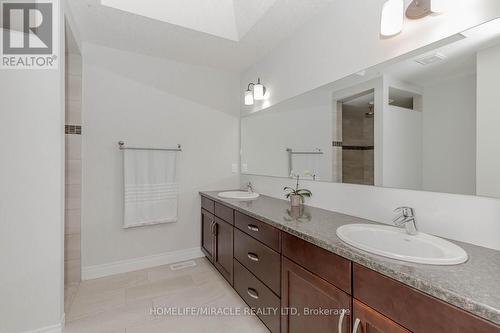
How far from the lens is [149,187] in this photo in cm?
256

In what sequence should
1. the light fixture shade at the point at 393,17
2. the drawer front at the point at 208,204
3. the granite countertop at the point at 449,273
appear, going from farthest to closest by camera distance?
the drawer front at the point at 208,204, the light fixture shade at the point at 393,17, the granite countertop at the point at 449,273

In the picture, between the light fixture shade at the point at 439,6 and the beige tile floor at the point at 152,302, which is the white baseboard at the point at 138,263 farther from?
the light fixture shade at the point at 439,6

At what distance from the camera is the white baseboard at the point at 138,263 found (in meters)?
2.36

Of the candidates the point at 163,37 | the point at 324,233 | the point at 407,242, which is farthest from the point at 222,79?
the point at 407,242

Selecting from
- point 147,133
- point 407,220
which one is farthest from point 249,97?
point 407,220

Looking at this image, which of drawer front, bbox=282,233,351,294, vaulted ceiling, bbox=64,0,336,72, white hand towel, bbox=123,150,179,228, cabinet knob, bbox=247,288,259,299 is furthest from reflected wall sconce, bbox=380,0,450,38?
white hand towel, bbox=123,150,179,228

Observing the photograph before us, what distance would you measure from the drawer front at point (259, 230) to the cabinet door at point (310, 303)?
4.9 inches

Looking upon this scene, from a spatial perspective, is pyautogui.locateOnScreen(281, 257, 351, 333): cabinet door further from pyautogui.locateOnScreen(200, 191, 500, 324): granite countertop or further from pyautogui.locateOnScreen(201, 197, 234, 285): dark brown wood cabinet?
pyautogui.locateOnScreen(201, 197, 234, 285): dark brown wood cabinet

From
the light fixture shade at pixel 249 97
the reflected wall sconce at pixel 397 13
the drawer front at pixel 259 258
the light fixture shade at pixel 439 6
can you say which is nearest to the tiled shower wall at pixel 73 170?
the drawer front at pixel 259 258

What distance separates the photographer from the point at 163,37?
2256 millimetres

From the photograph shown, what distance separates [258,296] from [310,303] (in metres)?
0.57

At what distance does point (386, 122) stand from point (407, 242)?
0.73m

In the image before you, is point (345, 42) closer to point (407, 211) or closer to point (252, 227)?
point (407, 211)

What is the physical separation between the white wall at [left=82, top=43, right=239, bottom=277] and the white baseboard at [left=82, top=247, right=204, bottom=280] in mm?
36
